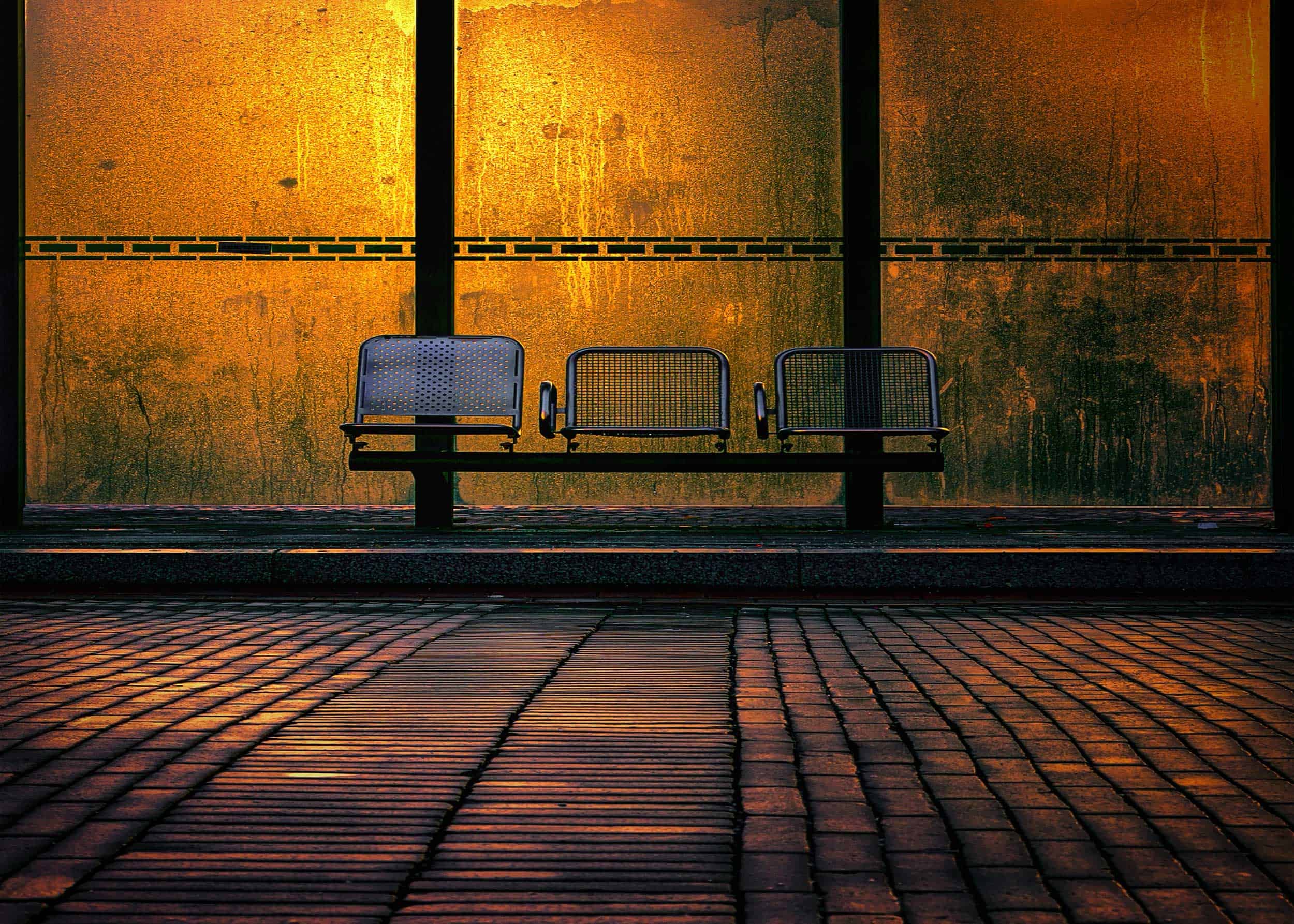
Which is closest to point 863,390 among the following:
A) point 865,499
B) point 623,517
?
point 865,499

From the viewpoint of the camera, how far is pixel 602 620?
591cm

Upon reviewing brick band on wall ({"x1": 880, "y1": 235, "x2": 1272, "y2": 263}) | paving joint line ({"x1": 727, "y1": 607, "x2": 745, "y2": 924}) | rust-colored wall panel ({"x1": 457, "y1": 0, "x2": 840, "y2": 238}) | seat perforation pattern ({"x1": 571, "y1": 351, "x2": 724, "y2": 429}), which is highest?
rust-colored wall panel ({"x1": 457, "y1": 0, "x2": 840, "y2": 238})

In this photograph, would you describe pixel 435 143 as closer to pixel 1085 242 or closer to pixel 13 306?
pixel 13 306

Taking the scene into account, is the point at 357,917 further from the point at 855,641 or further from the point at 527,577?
the point at 527,577

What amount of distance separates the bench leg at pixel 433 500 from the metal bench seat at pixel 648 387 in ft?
3.38

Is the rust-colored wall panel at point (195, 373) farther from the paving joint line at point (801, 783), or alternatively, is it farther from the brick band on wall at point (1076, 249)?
the paving joint line at point (801, 783)

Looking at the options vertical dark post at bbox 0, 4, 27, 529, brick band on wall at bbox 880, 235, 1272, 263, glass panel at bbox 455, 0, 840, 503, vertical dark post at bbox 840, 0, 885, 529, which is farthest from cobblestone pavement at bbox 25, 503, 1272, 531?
brick band on wall at bbox 880, 235, 1272, 263

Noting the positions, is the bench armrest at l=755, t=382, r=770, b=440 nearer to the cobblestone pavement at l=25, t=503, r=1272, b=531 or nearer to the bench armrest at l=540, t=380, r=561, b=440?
the cobblestone pavement at l=25, t=503, r=1272, b=531

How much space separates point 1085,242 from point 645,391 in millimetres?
3897

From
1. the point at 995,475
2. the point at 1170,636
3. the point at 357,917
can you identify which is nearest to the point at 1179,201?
the point at 995,475

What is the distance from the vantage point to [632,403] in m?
9.81

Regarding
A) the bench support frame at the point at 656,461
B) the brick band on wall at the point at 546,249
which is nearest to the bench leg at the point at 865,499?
the bench support frame at the point at 656,461

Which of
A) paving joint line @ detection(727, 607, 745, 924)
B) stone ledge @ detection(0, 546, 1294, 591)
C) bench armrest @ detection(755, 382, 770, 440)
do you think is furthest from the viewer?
bench armrest @ detection(755, 382, 770, 440)

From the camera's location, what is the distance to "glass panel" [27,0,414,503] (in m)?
11.1
